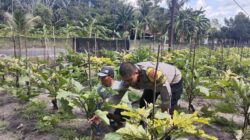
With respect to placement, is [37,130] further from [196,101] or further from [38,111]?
[196,101]

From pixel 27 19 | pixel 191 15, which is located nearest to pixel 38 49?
pixel 27 19

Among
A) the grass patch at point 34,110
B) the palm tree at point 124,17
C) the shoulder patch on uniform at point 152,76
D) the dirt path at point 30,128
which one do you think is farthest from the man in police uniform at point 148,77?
the palm tree at point 124,17

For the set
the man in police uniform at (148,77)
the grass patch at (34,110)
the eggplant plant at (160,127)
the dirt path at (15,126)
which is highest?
the man in police uniform at (148,77)

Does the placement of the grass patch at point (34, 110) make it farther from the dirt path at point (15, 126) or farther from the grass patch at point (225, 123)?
the grass patch at point (225, 123)

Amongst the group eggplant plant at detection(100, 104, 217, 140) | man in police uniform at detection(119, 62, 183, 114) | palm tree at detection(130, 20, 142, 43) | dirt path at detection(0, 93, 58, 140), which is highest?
palm tree at detection(130, 20, 142, 43)

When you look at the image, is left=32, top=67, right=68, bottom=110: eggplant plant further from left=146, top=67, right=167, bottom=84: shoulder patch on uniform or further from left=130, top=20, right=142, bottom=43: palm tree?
left=130, top=20, right=142, bottom=43: palm tree

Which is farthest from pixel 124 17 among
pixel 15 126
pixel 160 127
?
pixel 160 127

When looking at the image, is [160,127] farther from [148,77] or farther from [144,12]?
[144,12]

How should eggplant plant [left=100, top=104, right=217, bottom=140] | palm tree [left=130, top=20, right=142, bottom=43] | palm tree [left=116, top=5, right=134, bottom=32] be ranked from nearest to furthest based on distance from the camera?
1. eggplant plant [left=100, top=104, right=217, bottom=140]
2. palm tree [left=130, top=20, right=142, bottom=43]
3. palm tree [left=116, top=5, right=134, bottom=32]

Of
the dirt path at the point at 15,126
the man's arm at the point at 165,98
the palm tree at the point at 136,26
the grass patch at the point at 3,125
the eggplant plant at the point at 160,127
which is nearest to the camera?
the eggplant plant at the point at 160,127

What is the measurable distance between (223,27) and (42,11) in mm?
30512

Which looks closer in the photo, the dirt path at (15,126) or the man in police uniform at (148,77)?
the man in police uniform at (148,77)

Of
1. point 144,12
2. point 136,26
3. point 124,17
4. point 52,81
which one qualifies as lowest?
point 52,81

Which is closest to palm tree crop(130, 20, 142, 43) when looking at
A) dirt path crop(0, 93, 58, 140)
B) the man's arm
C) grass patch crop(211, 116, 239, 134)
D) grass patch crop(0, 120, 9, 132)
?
dirt path crop(0, 93, 58, 140)
